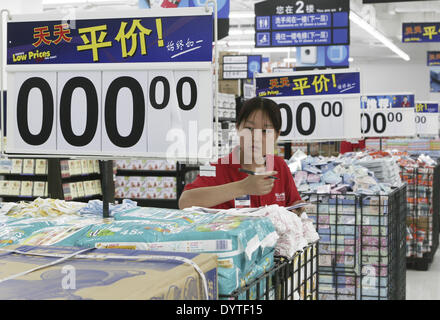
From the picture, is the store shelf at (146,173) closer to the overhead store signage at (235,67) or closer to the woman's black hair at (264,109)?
the overhead store signage at (235,67)

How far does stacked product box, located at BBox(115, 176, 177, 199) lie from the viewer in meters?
9.87

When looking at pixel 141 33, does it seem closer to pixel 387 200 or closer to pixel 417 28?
pixel 387 200

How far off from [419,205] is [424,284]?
1.11m

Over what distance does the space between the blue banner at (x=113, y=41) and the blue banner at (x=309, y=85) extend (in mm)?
3441

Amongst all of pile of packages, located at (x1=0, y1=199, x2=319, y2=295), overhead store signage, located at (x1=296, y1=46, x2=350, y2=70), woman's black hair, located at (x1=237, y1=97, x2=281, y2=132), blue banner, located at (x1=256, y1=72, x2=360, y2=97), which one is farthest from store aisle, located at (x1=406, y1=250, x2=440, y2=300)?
overhead store signage, located at (x1=296, y1=46, x2=350, y2=70)

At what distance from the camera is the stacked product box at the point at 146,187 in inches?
388

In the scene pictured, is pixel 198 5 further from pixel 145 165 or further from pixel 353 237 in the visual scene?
pixel 353 237

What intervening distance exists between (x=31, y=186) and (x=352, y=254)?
624 centimetres

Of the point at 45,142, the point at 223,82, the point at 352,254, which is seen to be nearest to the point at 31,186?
the point at 223,82

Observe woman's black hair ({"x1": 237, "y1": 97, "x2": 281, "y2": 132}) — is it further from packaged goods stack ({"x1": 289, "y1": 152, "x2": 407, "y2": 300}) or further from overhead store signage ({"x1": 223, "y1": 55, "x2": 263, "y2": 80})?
overhead store signage ({"x1": 223, "y1": 55, "x2": 263, "y2": 80})

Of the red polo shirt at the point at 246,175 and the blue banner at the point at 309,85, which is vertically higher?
the blue banner at the point at 309,85

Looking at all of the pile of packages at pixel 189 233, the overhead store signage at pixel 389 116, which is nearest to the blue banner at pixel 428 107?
the overhead store signage at pixel 389 116

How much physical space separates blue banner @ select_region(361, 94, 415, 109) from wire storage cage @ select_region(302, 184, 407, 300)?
5203 mm
